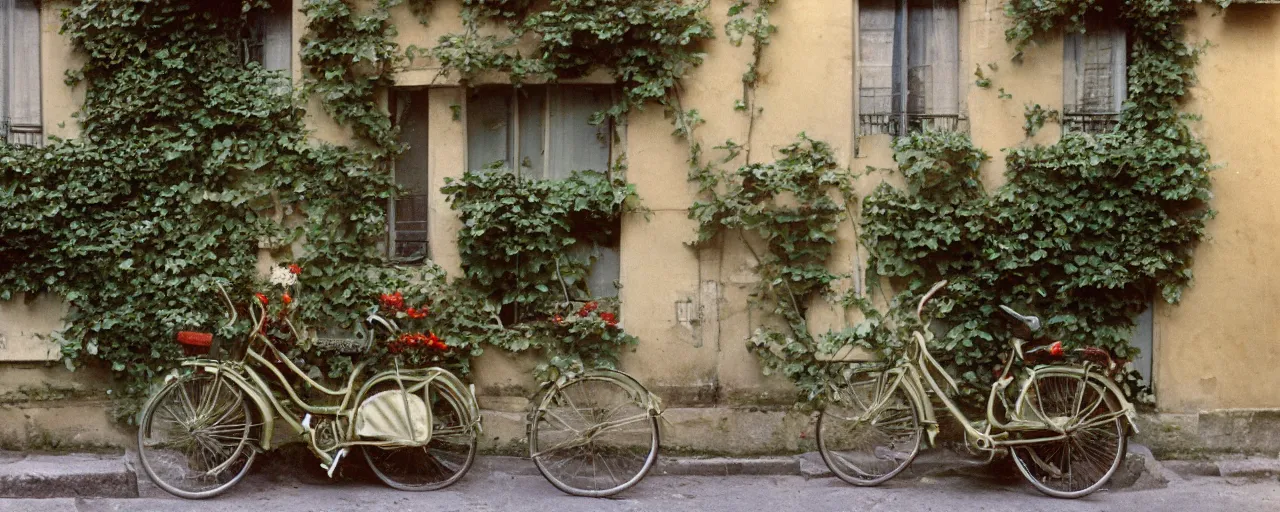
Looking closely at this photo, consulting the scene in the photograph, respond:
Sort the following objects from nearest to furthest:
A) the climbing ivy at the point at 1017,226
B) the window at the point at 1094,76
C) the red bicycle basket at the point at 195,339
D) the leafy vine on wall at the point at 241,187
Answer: the red bicycle basket at the point at 195,339, the climbing ivy at the point at 1017,226, the leafy vine on wall at the point at 241,187, the window at the point at 1094,76

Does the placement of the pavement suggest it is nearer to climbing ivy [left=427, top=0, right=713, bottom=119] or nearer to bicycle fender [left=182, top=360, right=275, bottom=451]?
bicycle fender [left=182, top=360, right=275, bottom=451]

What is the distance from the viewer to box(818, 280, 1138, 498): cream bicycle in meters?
6.48

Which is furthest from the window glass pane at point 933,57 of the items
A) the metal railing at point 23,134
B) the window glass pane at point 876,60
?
the metal railing at point 23,134

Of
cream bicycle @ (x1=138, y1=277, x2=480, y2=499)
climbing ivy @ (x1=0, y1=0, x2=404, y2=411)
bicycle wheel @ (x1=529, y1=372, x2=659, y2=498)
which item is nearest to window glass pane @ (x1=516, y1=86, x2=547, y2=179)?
climbing ivy @ (x1=0, y1=0, x2=404, y2=411)

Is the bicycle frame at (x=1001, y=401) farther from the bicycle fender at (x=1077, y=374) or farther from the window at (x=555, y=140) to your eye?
the window at (x=555, y=140)

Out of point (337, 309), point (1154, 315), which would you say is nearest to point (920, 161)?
point (1154, 315)

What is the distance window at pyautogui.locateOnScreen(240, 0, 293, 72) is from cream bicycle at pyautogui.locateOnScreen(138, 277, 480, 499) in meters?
1.95

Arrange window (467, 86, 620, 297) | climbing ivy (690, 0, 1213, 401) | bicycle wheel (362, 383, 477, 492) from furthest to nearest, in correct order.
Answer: window (467, 86, 620, 297) → climbing ivy (690, 0, 1213, 401) → bicycle wheel (362, 383, 477, 492)

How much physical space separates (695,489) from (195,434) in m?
3.05

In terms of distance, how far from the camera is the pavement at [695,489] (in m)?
6.32

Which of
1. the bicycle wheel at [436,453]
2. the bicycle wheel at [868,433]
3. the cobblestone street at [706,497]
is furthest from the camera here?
the bicycle wheel at [868,433]

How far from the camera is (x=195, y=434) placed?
20.9 feet

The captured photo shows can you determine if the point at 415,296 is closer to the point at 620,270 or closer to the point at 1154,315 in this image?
the point at 620,270

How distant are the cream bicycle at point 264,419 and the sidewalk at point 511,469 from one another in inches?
11.7
